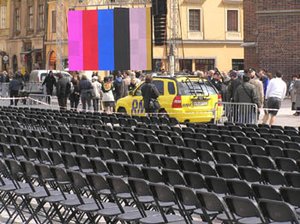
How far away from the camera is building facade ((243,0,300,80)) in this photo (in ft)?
133

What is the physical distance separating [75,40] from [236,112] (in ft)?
45.5

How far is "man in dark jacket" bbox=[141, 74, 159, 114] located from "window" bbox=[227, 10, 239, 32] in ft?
115

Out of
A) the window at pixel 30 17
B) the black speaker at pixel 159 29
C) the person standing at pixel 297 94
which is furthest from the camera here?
the window at pixel 30 17

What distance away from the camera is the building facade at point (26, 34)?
6241cm

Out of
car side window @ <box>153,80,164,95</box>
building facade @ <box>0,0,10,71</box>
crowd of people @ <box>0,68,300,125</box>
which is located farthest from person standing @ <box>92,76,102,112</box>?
building facade @ <box>0,0,10,71</box>

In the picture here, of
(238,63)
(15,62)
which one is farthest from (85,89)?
(15,62)

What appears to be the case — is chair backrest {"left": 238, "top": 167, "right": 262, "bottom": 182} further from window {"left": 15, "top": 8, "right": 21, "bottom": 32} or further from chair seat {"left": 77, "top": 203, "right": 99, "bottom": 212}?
window {"left": 15, "top": 8, "right": 21, "bottom": 32}

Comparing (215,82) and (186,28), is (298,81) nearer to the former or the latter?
(215,82)

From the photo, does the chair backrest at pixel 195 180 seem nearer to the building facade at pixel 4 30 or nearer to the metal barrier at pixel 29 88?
the metal barrier at pixel 29 88

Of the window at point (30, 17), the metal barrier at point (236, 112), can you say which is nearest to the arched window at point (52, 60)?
the window at point (30, 17)

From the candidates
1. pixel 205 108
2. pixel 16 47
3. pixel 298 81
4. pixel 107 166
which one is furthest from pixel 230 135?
pixel 16 47

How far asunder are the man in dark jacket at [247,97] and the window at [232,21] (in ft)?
114

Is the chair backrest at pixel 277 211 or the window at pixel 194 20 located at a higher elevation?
the window at pixel 194 20

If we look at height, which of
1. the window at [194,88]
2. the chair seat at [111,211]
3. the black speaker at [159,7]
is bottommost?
the chair seat at [111,211]
